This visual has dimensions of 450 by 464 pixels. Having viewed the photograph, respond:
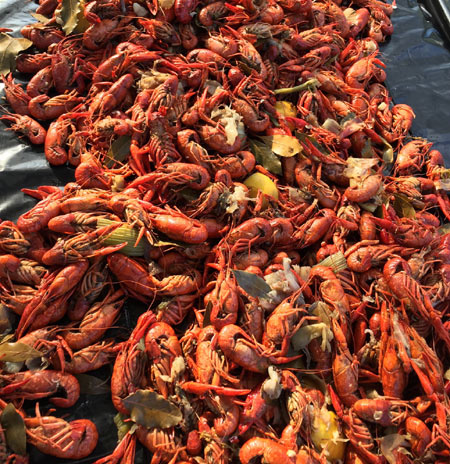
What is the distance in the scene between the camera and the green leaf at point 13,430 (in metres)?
1.75

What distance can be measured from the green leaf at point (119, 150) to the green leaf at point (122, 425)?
1556 mm

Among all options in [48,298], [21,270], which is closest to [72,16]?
[21,270]

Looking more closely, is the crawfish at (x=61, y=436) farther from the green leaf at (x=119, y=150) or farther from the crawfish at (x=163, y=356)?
the green leaf at (x=119, y=150)

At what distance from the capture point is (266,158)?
2.70 meters

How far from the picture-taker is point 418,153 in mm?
3121

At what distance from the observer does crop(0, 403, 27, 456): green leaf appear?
175 centimetres

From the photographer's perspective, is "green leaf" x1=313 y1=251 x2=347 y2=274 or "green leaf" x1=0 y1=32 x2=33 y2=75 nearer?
"green leaf" x1=313 y1=251 x2=347 y2=274

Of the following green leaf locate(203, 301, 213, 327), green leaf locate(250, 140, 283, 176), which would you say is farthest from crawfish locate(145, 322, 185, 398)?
green leaf locate(250, 140, 283, 176)

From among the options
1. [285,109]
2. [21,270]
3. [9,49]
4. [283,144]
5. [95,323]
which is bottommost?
[95,323]

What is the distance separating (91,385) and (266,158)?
1797mm

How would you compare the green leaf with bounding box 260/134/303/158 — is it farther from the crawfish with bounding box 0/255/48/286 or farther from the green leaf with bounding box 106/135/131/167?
the crawfish with bounding box 0/255/48/286

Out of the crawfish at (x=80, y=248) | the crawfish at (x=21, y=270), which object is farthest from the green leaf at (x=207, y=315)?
the crawfish at (x=21, y=270)

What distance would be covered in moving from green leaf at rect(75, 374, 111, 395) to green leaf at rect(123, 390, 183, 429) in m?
0.20

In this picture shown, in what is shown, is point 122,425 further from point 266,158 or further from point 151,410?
point 266,158
